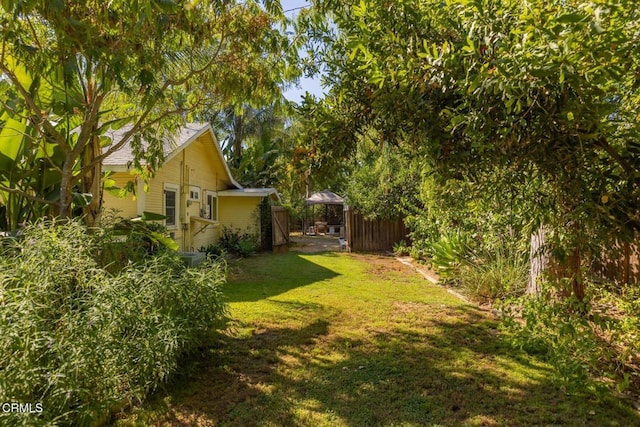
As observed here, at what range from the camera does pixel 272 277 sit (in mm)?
9477

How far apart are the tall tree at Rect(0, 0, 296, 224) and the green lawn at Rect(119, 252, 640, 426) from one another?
3.03 meters

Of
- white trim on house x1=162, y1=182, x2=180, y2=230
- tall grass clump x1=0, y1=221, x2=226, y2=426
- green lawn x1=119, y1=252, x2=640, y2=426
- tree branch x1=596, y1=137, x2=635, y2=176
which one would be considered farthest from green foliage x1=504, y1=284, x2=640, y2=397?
white trim on house x1=162, y1=182, x2=180, y2=230

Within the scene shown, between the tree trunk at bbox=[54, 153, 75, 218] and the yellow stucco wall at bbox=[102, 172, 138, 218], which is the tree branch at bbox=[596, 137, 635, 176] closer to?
the tree trunk at bbox=[54, 153, 75, 218]

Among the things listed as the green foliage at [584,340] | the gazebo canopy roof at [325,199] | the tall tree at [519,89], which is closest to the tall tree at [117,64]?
the tall tree at [519,89]

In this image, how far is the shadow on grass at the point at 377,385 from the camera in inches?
123

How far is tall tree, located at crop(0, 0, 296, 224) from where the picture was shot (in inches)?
148

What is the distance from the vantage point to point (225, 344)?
4785mm

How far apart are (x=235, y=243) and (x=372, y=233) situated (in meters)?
5.69

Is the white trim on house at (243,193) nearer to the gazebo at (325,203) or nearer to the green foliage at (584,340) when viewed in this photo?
the gazebo at (325,203)

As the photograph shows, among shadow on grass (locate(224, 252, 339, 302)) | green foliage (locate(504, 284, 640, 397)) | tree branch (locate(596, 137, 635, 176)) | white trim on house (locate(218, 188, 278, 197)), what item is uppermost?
white trim on house (locate(218, 188, 278, 197))

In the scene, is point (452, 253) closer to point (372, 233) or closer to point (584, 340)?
point (584, 340)

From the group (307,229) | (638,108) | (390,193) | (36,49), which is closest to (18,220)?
(36,49)

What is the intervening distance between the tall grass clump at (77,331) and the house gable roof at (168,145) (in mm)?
4330

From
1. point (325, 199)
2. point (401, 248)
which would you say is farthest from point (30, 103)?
point (325, 199)
